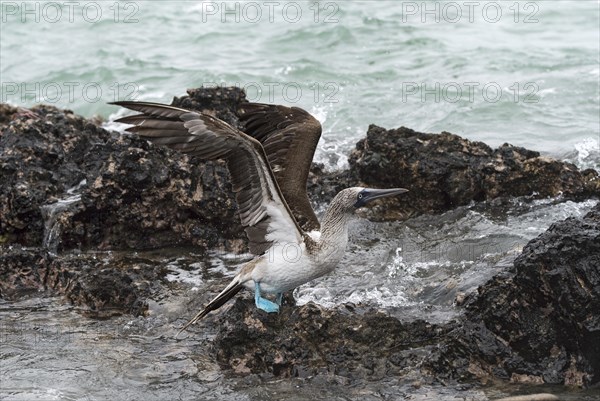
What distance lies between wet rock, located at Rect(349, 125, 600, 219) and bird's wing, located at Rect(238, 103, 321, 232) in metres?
1.94

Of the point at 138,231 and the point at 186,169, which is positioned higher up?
the point at 186,169

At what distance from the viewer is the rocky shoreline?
6.02 metres

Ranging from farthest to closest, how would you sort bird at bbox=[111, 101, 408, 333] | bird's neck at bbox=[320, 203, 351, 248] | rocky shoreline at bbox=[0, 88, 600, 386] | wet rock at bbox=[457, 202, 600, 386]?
1. bird's neck at bbox=[320, 203, 351, 248]
2. bird at bbox=[111, 101, 408, 333]
3. rocky shoreline at bbox=[0, 88, 600, 386]
4. wet rock at bbox=[457, 202, 600, 386]

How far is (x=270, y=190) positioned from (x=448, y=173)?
3279 mm

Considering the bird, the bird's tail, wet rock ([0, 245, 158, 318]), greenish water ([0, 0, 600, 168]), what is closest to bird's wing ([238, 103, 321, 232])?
the bird

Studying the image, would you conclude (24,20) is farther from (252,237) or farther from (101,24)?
(252,237)

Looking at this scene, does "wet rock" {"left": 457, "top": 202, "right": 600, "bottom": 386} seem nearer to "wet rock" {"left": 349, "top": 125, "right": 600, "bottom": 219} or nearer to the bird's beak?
the bird's beak

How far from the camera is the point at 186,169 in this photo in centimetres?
888

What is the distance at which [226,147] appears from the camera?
6.25m

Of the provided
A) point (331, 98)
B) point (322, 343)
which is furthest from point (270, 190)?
point (331, 98)

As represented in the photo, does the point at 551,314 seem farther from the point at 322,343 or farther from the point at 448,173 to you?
the point at 448,173

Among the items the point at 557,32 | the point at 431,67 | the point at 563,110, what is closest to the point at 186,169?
the point at 563,110

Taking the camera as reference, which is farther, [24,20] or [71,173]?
[24,20]

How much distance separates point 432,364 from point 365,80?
1012cm
